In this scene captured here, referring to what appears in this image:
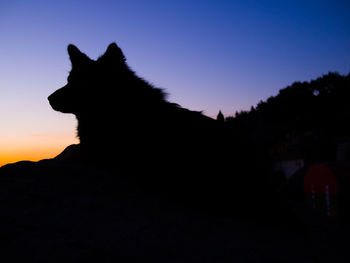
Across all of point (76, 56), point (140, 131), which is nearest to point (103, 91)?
point (76, 56)

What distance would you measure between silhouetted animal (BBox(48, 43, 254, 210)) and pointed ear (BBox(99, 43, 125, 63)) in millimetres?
14

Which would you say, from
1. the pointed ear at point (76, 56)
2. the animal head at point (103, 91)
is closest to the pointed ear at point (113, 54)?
the animal head at point (103, 91)

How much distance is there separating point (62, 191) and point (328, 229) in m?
3.13

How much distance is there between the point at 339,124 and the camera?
3797cm

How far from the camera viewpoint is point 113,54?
13.4ft

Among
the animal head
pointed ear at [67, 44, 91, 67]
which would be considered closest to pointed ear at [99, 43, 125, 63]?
the animal head

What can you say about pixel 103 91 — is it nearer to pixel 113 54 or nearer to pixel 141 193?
pixel 113 54

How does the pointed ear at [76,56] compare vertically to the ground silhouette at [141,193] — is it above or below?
above

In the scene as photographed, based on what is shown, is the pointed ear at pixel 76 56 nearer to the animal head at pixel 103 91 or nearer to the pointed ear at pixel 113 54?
the animal head at pixel 103 91

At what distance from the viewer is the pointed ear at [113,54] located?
404 cm

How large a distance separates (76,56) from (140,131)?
1864mm

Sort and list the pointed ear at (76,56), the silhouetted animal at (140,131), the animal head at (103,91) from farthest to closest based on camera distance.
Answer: the pointed ear at (76,56)
the animal head at (103,91)
the silhouetted animal at (140,131)

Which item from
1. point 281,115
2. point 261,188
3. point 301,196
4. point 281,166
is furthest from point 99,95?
point 281,115

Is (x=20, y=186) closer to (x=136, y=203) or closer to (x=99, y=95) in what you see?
(x=136, y=203)
